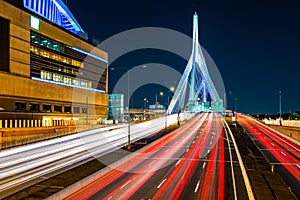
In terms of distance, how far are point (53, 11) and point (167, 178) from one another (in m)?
83.8

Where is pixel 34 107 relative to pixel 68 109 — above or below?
above

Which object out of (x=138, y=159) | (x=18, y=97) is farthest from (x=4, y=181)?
(x=18, y=97)

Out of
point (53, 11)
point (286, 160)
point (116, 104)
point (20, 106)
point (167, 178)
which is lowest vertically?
point (286, 160)

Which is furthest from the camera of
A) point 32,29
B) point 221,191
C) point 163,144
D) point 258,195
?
point 32,29

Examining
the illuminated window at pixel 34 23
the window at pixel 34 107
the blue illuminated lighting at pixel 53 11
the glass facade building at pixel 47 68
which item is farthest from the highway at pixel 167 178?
the blue illuminated lighting at pixel 53 11

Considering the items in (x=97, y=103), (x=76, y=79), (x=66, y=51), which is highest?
(x=66, y=51)

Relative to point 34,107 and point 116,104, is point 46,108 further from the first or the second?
point 116,104

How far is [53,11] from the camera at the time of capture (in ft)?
305

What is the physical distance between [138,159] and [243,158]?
10.7m

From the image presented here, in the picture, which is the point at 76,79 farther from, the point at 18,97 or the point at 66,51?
the point at 18,97

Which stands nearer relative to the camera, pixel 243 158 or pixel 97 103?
pixel 243 158

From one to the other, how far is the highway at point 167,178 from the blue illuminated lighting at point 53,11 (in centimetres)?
6011

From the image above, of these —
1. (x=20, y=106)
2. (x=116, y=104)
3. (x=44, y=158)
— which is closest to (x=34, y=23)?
(x=20, y=106)

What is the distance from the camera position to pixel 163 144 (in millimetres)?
41406
